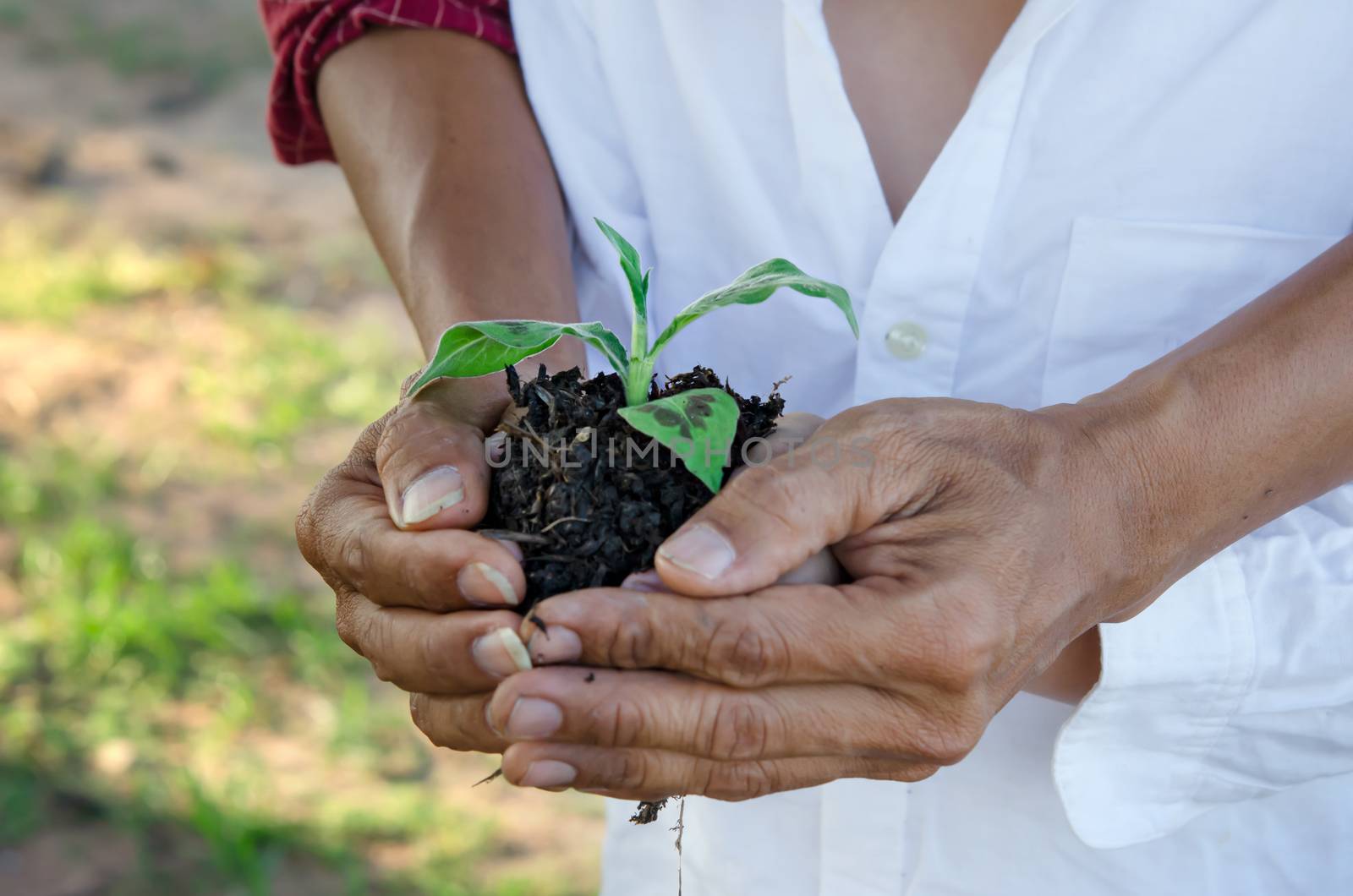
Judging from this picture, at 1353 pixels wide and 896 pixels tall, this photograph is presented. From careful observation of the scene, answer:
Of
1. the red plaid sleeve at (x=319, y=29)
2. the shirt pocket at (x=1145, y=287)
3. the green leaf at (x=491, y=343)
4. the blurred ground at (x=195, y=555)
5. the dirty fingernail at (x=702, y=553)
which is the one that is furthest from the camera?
the blurred ground at (x=195, y=555)

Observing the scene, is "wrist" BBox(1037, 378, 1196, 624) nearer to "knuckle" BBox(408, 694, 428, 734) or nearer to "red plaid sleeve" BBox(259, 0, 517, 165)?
"knuckle" BBox(408, 694, 428, 734)

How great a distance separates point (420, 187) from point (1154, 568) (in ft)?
3.70

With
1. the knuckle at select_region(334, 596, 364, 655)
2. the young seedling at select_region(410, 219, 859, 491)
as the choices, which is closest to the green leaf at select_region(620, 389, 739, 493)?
the young seedling at select_region(410, 219, 859, 491)

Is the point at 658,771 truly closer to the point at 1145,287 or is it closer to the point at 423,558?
the point at 423,558

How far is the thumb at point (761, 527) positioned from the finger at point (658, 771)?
195mm

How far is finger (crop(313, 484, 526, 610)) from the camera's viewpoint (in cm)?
123

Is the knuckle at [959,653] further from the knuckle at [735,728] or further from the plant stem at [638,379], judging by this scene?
the plant stem at [638,379]

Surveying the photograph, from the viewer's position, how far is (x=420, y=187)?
5.67ft

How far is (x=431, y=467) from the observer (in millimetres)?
1302

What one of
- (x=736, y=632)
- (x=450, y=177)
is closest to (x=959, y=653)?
(x=736, y=632)

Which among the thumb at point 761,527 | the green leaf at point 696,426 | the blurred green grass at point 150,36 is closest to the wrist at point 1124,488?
the thumb at point 761,527

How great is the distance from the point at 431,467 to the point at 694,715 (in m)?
0.40

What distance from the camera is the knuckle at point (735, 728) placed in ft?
3.91

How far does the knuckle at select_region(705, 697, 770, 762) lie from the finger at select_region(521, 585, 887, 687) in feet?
0.08
